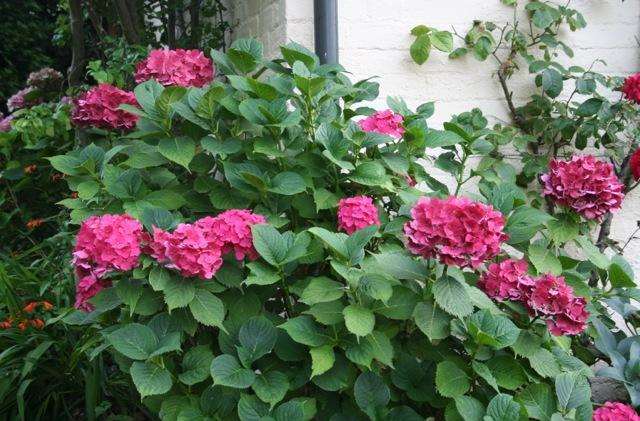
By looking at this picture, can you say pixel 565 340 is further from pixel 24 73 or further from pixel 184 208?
pixel 24 73

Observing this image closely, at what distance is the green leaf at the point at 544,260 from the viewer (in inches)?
65.0

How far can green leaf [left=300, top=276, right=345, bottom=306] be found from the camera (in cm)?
138

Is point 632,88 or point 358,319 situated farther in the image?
point 632,88

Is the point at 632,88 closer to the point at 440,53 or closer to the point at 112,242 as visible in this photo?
the point at 440,53

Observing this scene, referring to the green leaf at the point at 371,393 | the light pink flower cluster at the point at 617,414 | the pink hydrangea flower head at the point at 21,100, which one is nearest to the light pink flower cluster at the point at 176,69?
the green leaf at the point at 371,393

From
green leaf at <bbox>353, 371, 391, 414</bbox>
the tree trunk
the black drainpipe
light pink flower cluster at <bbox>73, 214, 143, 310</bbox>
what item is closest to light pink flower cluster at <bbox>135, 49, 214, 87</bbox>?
the black drainpipe

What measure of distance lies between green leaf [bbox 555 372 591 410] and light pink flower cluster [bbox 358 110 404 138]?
2.60ft

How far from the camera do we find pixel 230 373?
1.36 m

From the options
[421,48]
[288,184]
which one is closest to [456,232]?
[288,184]

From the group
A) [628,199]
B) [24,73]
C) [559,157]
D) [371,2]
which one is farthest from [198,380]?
[24,73]

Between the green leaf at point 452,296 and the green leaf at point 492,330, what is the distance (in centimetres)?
5

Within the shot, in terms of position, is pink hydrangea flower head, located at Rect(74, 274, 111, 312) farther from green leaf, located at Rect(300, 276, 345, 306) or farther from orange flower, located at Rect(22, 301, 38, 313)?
orange flower, located at Rect(22, 301, 38, 313)

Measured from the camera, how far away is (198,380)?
4.69ft

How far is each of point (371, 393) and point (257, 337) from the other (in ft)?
0.95
